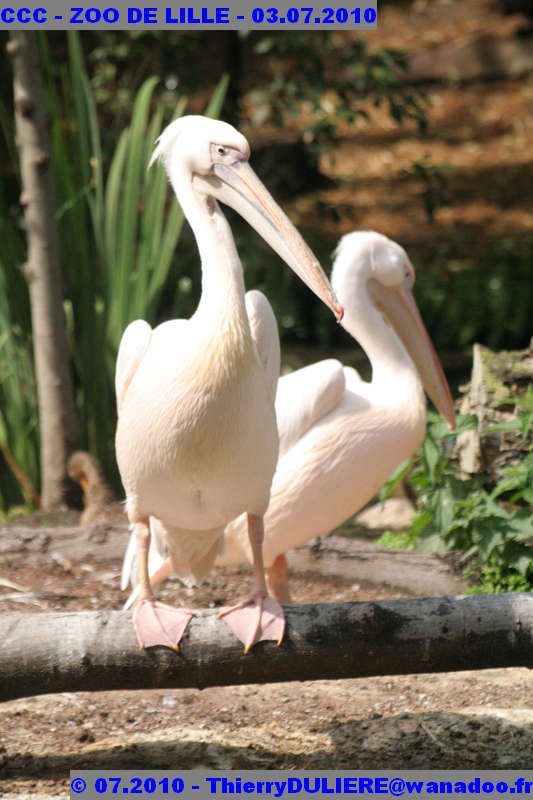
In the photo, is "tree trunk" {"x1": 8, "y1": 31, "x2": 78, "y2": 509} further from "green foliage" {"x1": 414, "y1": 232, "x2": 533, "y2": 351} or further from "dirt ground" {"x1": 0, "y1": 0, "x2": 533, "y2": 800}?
"green foliage" {"x1": 414, "y1": 232, "x2": 533, "y2": 351}

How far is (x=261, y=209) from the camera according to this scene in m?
2.66

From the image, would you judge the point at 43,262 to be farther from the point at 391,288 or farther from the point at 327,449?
the point at 327,449

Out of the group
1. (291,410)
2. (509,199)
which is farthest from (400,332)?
(509,199)

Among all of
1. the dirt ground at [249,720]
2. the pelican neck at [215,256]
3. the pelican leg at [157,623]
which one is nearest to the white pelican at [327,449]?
the dirt ground at [249,720]

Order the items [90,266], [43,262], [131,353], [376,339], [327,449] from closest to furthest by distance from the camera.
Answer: [131,353] < [327,449] < [376,339] < [43,262] < [90,266]

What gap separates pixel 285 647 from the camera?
2633mm

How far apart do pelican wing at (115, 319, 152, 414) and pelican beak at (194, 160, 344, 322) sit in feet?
1.57

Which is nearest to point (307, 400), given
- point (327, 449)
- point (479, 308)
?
point (327, 449)

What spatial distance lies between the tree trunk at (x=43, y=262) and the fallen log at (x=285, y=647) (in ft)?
7.15

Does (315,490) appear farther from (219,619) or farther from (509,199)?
(509,199)

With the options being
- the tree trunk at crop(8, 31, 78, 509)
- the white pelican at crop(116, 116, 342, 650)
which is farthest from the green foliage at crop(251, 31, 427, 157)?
the white pelican at crop(116, 116, 342, 650)

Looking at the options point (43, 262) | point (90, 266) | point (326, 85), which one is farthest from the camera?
point (326, 85)

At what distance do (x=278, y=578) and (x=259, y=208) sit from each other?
162 cm

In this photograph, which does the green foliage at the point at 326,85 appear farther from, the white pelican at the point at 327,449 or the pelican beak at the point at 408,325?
the white pelican at the point at 327,449
